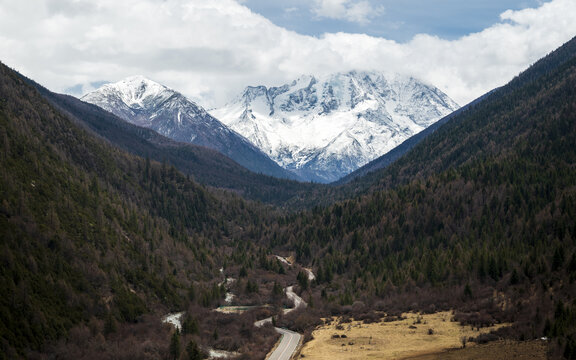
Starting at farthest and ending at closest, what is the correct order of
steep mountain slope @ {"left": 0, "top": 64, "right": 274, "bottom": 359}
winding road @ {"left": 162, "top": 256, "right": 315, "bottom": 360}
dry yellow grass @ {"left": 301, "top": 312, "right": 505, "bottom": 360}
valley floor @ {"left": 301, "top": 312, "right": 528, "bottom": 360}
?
steep mountain slope @ {"left": 0, "top": 64, "right": 274, "bottom": 359}, winding road @ {"left": 162, "top": 256, "right": 315, "bottom": 360}, dry yellow grass @ {"left": 301, "top": 312, "right": 505, "bottom": 360}, valley floor @ {"left": 301, "top": 312, "right": 528, "bottom": 360}

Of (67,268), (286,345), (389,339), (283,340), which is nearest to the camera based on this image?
(389,339)

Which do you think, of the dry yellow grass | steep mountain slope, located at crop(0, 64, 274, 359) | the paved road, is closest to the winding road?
the paved road

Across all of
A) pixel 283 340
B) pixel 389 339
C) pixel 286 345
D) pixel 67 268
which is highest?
pixel 67 268

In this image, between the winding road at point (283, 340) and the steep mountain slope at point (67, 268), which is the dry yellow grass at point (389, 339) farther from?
the steep mountain slope at point (67, 268)

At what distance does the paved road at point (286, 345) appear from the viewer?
100 meters

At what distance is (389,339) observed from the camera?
102125 millimetres

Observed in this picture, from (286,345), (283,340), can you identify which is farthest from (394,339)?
(283,340)

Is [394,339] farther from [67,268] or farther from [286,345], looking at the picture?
[67,268]

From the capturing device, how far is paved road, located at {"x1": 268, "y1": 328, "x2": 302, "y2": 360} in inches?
3950

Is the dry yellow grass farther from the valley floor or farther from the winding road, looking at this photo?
the winding road

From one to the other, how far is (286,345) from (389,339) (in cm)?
2068

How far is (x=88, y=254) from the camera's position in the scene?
148 meters

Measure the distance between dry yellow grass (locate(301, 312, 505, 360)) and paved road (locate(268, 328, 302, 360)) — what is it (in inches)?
129

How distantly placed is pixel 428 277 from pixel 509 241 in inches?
1214
